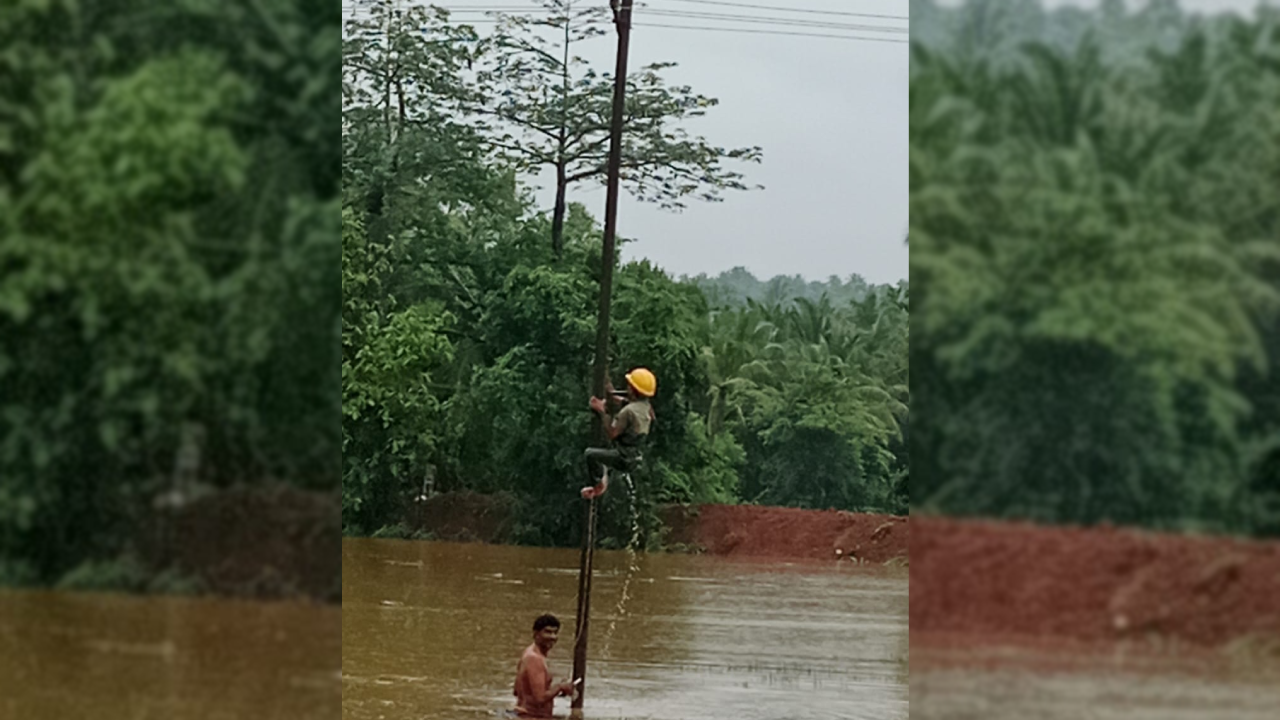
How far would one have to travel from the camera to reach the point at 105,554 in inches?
227

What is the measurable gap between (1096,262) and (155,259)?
2733 mm

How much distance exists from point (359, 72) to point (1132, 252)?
55.4 ft

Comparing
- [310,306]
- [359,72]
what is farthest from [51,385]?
[359,72]

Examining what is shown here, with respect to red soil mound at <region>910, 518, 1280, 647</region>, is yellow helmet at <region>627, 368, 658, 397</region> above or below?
above

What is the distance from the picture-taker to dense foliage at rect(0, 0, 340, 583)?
13.3ft

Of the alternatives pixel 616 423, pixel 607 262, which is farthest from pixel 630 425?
pixel 607 262

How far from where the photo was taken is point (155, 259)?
508cm

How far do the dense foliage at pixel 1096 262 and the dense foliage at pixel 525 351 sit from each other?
13302 mm

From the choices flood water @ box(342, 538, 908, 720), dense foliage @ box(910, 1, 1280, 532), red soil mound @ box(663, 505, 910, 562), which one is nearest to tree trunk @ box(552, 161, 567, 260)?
red soil mound @ box(663, 505, 910, 562)

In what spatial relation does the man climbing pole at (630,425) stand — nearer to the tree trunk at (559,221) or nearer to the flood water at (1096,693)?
the flood water at (1096,693)

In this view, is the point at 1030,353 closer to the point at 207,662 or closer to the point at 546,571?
the point at 207,662

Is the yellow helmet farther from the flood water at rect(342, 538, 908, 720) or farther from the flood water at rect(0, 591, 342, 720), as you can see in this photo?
the flood water at rect(0, 591, 342, 720)

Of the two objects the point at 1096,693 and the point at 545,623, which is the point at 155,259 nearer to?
the point at 545,623

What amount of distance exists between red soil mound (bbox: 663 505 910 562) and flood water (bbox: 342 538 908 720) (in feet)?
2.97
